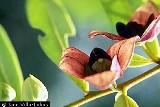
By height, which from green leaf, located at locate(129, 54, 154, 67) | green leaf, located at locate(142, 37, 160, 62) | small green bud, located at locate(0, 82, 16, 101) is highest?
green leaf, located at locate(142, 37, 160, 62)

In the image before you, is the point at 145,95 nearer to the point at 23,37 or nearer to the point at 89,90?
the point at 89,90

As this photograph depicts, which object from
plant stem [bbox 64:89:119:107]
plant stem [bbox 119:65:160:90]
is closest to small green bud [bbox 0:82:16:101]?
plant stem [bbox 64:89:119:107]

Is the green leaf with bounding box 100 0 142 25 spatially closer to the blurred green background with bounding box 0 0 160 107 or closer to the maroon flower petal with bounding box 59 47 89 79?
the blurred green background with bounding box 0 0 160 107

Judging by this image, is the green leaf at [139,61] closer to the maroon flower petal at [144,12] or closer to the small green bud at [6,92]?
the maroon flower petal at [144,12]

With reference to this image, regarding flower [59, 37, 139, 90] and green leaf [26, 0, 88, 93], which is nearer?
flower [59, 37, 139, 90]

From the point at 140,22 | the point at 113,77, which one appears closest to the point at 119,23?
the point at 140,22

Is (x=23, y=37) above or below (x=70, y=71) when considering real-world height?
above
